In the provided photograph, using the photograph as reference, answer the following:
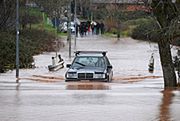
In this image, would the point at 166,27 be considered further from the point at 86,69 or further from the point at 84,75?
the point at 86,69

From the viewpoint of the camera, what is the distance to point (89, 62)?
28047mm

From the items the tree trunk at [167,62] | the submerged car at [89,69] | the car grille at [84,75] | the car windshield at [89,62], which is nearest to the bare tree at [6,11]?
the submerged car at [89,69]

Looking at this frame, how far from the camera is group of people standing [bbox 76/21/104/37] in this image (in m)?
78.8

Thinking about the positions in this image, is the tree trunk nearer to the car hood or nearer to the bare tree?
the car hood

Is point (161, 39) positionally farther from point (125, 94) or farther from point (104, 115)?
point (104, 115)

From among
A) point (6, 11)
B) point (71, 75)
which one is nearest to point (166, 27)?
point (71, 75)

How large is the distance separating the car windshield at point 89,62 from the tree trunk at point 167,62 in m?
5.23

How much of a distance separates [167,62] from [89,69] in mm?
5348

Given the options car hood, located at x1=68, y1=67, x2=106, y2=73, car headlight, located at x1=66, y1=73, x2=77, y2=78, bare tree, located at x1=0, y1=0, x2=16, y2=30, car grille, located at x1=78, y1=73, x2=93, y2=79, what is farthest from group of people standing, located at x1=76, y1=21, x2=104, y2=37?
car grille, located at x1=78, y1=73, x2=93, y2=79

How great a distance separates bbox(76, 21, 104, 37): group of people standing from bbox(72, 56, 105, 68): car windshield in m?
49.7

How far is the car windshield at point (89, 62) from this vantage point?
1101 inches

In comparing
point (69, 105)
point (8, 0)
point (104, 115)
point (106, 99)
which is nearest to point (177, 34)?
point (106, 99)

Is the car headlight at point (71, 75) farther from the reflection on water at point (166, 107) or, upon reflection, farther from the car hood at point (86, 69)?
the reflection on water at point (166, 107)

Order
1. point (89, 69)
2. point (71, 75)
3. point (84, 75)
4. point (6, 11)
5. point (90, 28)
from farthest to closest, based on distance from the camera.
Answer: point (90, 28) → point (6, 11) → point (89, 69) → point (71, 75) → point (84, 75)
